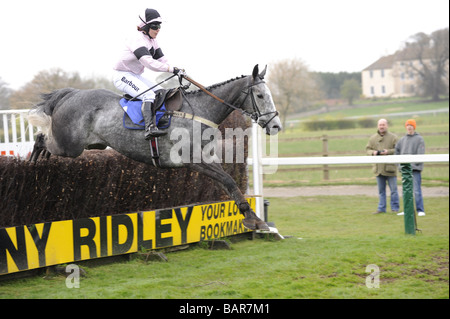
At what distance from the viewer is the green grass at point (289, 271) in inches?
193

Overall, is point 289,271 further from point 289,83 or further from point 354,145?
point 289,83

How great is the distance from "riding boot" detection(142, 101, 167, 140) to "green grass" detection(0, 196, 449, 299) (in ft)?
5.12

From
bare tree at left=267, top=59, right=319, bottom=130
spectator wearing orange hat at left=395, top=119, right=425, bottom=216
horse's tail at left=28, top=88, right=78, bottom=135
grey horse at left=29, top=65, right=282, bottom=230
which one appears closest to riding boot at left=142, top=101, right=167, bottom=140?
grey horse at left=29, top=65, right=282, bottom=230

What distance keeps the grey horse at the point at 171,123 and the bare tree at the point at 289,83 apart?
28474mm

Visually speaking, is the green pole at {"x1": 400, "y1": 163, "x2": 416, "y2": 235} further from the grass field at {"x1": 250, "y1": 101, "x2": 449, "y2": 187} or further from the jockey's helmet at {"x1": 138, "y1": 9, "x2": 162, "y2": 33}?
the grass field at {"x1": 250, "y1": 101, "x2": 449, "y2": 187}

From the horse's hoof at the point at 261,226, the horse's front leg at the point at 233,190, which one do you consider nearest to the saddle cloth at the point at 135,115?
the horse's front leg at the point at 233,190

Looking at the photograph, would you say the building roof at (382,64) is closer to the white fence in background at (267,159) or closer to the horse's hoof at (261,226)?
the white fence in background at (267,159)

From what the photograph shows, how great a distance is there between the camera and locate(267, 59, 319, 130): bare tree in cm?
3531

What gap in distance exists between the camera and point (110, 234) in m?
6.20

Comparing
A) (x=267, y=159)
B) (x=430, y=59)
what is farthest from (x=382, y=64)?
(x=267, y=159)

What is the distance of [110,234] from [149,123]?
58.5 inches
